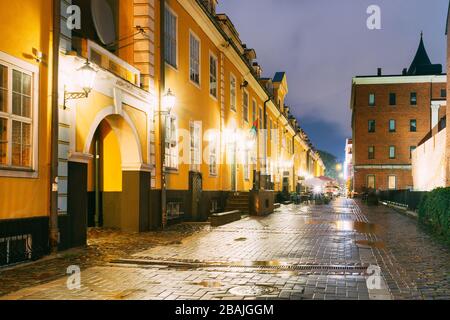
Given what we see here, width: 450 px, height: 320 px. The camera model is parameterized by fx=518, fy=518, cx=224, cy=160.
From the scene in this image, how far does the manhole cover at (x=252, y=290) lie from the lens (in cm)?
675

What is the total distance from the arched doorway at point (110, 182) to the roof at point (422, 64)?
59549 millimetres

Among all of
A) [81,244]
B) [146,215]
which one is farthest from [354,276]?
[146,215]

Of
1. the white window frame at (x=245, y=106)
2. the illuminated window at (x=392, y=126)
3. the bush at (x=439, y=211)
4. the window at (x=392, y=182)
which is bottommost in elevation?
the bush at (x=439, y=211)

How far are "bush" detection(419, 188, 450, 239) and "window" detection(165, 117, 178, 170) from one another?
837cm

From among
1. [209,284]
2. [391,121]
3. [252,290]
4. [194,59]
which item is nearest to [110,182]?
[194,59]

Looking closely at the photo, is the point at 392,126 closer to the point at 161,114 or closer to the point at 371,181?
the point at 371,181

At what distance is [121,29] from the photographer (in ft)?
50.5

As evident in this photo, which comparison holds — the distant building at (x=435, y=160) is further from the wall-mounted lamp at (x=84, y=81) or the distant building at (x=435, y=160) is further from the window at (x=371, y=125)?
the window at (x=371, y=125)

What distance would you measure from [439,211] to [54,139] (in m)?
10.2

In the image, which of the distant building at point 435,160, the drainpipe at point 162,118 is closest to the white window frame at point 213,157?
the drainpipe at point 162,118

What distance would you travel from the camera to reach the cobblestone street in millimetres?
6801

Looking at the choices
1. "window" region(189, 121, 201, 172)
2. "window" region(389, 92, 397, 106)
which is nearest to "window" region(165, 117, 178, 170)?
"window" region(189, 121, 201, 172)

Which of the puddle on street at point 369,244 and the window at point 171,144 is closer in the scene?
the puddle on street at point 369,244

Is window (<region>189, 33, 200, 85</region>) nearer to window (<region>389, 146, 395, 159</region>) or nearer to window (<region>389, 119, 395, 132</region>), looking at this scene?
window (<region>389, 146, 395, 159</region>)
